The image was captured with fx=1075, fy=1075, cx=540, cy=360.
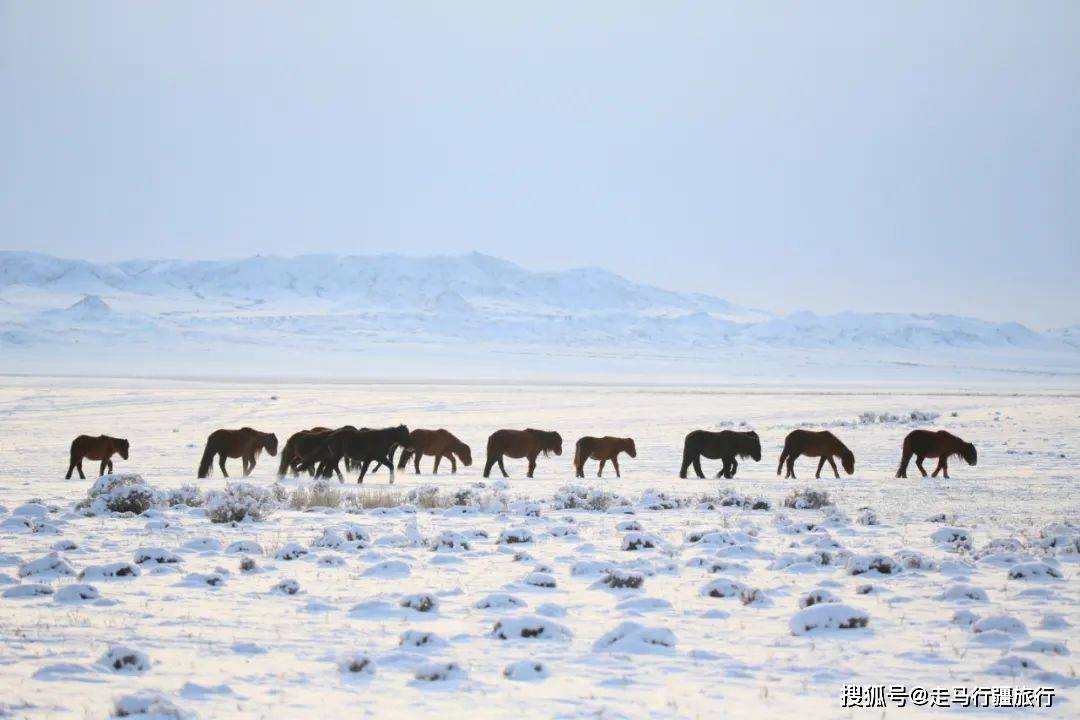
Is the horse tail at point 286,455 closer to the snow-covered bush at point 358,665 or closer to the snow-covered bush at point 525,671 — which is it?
the snow-covered bush at point 358,665

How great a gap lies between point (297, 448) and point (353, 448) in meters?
1.29

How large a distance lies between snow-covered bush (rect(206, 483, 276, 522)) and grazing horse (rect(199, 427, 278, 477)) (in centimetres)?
637

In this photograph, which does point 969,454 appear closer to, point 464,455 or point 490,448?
point 490,448

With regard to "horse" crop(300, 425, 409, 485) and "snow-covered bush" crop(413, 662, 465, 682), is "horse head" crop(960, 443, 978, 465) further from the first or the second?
"snow-covered bush" crop(413, 662, 465, 682)

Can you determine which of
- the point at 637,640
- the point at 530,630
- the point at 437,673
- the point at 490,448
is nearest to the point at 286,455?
the point at 490,448

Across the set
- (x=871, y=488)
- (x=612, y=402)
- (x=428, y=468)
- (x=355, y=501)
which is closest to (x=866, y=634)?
(x=355, y=501)

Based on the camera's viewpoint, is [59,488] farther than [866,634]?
Yes

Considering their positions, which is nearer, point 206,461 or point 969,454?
point 206,461

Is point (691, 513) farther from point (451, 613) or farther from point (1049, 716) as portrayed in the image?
point (1049, 716)

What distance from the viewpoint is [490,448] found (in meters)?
24.1

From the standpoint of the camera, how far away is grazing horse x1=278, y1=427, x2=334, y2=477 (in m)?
23.1

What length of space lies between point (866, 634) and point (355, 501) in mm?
10741

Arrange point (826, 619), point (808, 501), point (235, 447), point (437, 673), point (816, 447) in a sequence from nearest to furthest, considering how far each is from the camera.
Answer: point (437, 673)
point (826, 619)
point (808, 501)
point (235, 447)
point (816, 447)

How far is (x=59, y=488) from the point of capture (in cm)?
2045
